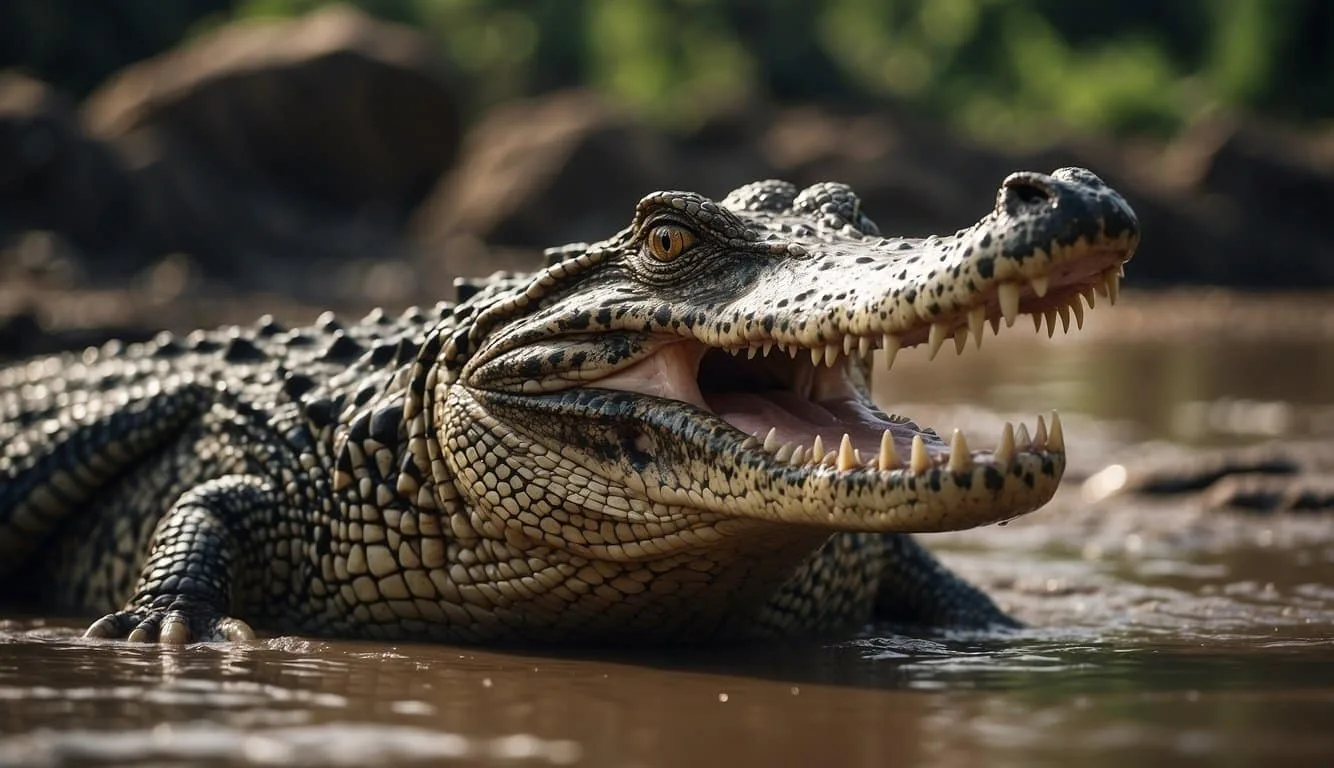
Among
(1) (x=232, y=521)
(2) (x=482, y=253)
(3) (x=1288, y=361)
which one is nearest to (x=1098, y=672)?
(1) (x=232, y=521)

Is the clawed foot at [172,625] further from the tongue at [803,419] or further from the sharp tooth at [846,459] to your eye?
the sharp tooth at [846,459]

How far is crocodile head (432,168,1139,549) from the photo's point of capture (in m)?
3.80

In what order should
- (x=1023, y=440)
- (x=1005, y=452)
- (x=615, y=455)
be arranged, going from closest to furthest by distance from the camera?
(x=1005, y=452) → (x=1023, y=440) → (x=615, y=455)

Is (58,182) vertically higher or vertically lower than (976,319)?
higher

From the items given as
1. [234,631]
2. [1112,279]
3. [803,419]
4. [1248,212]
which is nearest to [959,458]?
[1112,279]

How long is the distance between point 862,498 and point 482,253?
20.3m

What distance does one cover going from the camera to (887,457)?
12.9ft

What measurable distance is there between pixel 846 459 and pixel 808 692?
53cm

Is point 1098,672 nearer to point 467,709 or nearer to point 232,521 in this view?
point 467,709

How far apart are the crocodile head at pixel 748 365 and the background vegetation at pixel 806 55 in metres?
25.4

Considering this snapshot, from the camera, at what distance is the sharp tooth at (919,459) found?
384 cm

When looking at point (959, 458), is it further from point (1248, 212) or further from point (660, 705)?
point (1248, 212)

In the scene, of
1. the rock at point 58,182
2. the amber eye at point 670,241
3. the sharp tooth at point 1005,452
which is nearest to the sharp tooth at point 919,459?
the sharp tooth at point 1005,452

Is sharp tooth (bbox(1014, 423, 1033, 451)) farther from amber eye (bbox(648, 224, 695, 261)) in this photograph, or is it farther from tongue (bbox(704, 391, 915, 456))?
amber eye (bbox(648, 224, 695, 261))
